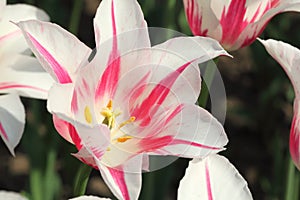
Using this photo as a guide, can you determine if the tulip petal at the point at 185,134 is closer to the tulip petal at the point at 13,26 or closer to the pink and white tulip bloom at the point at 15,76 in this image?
the pink and white tulip bloom at the point at 15,76

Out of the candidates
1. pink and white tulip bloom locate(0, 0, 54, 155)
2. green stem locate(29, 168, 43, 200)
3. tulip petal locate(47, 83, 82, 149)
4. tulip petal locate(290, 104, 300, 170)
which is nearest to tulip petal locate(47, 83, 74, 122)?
tulip petal locate(47, 83, 82, 149)

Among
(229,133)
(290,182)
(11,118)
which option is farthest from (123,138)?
(229,133)

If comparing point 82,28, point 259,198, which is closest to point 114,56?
point 259,198

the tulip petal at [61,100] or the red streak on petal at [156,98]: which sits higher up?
the tulip petal at [61,100]

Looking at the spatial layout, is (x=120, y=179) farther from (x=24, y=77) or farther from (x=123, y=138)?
(x=24, y=77)

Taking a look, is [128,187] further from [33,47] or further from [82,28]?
[82,28]

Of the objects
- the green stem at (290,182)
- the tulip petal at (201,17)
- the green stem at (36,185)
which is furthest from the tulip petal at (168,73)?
the green stem at (36,185)

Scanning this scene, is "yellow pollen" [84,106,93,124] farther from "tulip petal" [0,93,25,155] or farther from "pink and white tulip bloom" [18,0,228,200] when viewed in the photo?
"tulip petal" [0,93,25,155]
